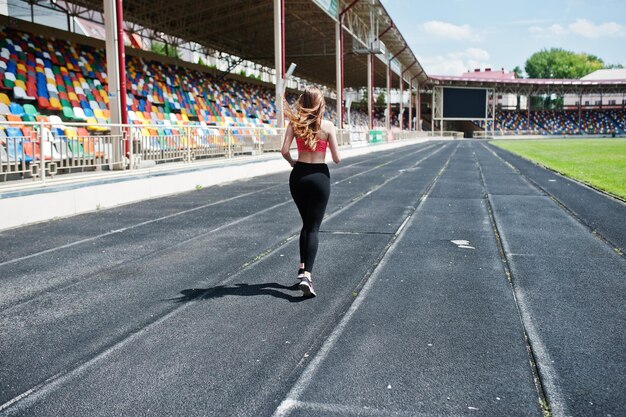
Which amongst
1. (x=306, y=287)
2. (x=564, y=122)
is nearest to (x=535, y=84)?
(x=564, y=122)

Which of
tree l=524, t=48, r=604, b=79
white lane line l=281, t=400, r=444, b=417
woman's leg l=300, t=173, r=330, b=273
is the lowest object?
white lane line l=281, t=400, r=444, b=417

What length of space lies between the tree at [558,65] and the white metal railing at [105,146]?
460 ft

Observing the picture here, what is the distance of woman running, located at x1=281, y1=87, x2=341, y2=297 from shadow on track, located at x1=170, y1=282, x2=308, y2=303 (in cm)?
25

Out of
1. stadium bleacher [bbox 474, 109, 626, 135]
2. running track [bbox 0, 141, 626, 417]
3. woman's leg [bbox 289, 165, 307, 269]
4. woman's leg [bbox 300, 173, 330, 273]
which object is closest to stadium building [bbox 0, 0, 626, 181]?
running track [bbox 0, 141, 626, 417]

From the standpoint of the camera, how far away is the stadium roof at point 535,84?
8669cm

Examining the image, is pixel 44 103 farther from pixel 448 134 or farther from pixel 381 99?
pixel 381 99

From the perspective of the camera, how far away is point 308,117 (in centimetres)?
494

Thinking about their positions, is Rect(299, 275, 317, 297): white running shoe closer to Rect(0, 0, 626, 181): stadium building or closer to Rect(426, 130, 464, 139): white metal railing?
Rect(0, 0, 626, 181): stadium building

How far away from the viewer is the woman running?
4.92 m

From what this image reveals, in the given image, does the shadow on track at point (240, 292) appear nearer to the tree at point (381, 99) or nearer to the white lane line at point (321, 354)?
the white lane line at point (321, 354)

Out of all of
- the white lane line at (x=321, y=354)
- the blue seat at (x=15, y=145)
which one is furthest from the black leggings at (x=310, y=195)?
the blue seat at (x=15, y=145)

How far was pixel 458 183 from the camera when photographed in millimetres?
15836

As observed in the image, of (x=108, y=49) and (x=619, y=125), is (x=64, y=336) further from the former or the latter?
(x=619, y=125)

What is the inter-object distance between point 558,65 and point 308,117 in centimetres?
15450
